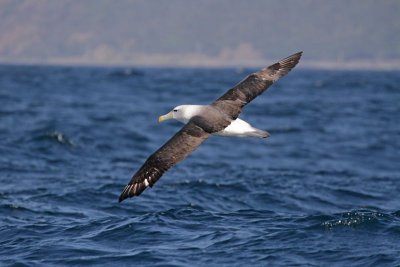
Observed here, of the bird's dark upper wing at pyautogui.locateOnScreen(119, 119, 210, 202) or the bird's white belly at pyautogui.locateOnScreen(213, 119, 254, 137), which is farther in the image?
the bird's white belly at pyautogui.locateOnScreen(213, 119, 254, 137)

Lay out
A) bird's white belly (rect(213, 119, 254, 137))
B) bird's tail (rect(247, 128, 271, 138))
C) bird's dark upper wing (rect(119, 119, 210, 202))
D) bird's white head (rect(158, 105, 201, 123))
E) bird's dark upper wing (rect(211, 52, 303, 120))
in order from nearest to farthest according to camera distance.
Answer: bird's dark upper wing (rect(119, 119, 210, 202))
bird's tail (rect(247, 128, 271, 138))
bird's white belly (rect(213, 119, 254, 137))
bird's white head (rect(158, 105, 201, 123))
bird's dark upper wing (rect(211, 52, 303, 120))

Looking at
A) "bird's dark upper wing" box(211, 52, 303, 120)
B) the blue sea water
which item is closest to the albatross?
"bird's dark upper wing" box(211, 52, 303, 120)

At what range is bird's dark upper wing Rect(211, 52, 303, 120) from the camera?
992cm

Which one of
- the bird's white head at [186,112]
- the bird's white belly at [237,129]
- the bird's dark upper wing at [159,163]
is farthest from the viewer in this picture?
the bird's white head at [186,112]

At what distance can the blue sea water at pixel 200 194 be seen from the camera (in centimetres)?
848

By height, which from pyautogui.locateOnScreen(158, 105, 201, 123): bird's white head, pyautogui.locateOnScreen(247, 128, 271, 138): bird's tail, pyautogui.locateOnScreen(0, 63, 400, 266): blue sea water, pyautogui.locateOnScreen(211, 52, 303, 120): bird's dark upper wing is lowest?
pyautogui.locateOnScreen(0, 63, 400, 266): blue sea water

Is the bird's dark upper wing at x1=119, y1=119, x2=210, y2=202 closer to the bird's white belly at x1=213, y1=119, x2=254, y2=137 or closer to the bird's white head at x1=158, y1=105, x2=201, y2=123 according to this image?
the bird's white belly at x1=213, y1=119, x2=254, y2=137

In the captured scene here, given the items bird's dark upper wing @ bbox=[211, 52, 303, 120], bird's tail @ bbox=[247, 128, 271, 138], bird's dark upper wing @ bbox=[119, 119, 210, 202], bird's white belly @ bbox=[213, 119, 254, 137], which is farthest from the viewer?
bird's dark upper wing @ bbox=[211, 52, 303, 120]

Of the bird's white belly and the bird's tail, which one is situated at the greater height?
the bird's white belly

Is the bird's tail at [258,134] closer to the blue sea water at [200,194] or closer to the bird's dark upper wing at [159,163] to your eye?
the bird's dark upper wing at [159,163]

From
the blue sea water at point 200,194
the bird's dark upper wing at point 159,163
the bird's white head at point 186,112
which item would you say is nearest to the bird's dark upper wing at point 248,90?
the bird's white head at point 186,112

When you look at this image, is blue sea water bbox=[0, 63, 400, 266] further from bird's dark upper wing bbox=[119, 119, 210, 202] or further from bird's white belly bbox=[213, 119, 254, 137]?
bird's white belly bbox=[213, 119, 254, 137]

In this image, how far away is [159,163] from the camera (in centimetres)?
850

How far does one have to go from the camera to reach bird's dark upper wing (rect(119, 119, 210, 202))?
8.42 meters
